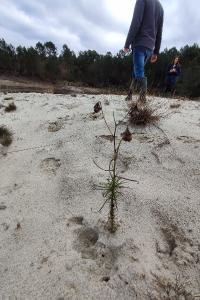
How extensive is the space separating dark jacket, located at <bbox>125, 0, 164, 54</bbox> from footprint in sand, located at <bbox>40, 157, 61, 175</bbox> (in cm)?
217

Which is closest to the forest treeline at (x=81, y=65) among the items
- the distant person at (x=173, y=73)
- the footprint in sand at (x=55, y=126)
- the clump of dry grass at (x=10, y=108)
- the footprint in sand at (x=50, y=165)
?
the distant person at (x=173, y=73)

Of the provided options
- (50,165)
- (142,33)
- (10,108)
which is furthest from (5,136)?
(142,33)

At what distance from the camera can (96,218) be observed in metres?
2.10

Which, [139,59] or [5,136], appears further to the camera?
[139,59]

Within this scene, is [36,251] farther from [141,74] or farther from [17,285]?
[141,74]

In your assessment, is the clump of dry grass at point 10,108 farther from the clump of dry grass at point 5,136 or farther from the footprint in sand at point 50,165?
the footprint in sand at point 50,165

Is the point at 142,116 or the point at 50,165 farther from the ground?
the point at 142,116

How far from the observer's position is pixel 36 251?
1889mm

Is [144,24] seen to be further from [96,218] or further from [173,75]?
[173,75]

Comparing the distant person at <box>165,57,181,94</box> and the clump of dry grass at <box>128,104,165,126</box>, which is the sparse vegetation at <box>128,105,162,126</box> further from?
the distant person at <box>165,57,181,94</box>

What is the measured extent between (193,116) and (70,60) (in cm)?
1817

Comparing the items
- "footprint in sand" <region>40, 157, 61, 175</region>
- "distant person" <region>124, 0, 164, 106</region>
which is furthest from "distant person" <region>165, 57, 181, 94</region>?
"footprint in sand" <region>40, 157, 61, 175</region>

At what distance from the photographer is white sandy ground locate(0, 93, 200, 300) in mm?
1639

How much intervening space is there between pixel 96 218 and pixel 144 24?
320 cm
